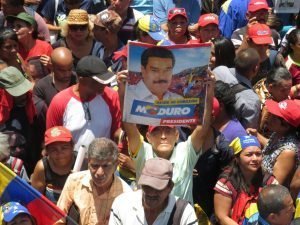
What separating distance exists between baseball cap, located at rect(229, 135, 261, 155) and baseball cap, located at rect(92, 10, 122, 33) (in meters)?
2.81

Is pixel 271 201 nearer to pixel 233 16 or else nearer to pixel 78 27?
pixel 78 27

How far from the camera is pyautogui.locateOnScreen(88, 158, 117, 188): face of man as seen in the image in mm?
6320

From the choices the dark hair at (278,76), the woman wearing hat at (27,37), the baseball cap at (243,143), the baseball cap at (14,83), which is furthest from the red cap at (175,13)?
the baseball cap at (243,143)

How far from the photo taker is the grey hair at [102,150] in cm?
631

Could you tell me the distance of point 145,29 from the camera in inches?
354

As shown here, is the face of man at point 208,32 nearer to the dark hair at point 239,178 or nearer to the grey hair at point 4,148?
the dark hair at point 239,178

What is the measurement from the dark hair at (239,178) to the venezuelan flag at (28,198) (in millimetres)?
1325

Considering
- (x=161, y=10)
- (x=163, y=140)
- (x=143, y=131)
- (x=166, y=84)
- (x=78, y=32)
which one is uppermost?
(x=166, y=84)

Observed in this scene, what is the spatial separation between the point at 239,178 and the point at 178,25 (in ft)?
11.2

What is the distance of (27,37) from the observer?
918 cm

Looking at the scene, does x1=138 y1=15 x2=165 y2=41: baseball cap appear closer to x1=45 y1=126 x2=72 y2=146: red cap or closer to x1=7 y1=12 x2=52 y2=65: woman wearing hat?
x1=7 y1=12 x2=52 y2=65: woman wearing hat

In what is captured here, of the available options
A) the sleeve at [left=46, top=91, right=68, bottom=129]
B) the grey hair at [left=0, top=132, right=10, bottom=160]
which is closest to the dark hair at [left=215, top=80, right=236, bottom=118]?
the sleeve at [left=46, top=91, right=68, bottom=129]

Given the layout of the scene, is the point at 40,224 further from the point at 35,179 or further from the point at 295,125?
the point at 295,125

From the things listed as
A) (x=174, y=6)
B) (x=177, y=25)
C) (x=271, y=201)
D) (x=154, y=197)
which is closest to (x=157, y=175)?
(x=154, y=197)
